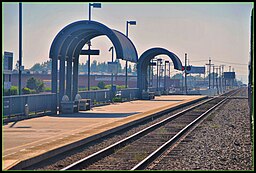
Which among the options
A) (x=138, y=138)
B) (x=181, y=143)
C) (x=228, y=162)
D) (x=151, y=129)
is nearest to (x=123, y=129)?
(x=151, y=129)

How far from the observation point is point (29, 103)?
27266mm

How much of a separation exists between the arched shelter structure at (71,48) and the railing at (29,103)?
141cm

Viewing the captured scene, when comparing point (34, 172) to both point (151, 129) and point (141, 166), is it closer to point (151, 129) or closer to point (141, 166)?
point (141, 166)

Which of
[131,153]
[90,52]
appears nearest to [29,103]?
[90,52]

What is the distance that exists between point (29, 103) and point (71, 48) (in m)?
6.60

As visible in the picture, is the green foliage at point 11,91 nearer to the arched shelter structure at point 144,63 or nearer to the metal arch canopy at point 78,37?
the metal arch canopy at point 78,37

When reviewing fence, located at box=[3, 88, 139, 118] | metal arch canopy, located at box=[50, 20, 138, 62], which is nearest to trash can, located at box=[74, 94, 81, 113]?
fence, located at box=[3, 88, 139, 118]

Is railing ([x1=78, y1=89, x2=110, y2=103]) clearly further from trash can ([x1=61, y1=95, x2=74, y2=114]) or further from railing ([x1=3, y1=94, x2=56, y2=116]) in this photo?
railing ([x1=3, y1=94, x2=56, y2=116])

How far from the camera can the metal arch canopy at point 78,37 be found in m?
31.3

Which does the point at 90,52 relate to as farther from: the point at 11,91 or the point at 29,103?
the point at 11,91

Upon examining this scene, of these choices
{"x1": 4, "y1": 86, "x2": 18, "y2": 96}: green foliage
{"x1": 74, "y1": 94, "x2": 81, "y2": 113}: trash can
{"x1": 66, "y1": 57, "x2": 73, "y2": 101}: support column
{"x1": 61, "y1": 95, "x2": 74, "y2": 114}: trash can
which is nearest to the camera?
{"x1": 61, "y1": 95, "x2": 74, "y2": 114}: trash can

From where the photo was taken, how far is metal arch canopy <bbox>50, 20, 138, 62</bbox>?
31.3 m

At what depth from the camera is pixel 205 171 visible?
1257 cm

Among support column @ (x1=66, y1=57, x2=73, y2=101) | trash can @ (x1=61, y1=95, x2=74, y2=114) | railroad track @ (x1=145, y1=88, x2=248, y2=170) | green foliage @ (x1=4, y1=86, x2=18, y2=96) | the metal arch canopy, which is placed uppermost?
the metal arch canopy
